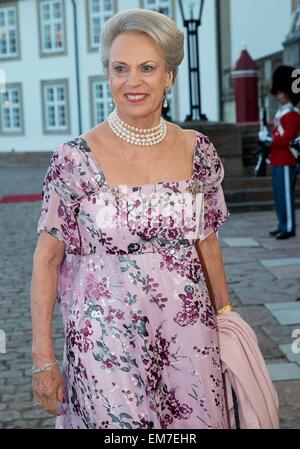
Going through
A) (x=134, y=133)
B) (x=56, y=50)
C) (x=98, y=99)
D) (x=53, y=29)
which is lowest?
(x=134, y=133)

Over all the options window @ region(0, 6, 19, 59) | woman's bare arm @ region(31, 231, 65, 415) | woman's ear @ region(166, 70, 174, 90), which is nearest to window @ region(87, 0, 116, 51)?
window @ region(0, 6, 19, 59)

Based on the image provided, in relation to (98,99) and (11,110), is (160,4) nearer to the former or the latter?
(98,99)

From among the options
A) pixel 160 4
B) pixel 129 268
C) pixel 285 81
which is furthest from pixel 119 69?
pixel 160 4

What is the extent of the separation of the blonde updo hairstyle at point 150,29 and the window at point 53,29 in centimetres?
3154

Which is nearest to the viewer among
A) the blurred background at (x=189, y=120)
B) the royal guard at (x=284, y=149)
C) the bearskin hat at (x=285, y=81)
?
the blurred background at (x=189, y=120)

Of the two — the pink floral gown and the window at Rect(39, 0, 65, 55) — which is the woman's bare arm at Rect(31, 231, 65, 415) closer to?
the pink floral gown

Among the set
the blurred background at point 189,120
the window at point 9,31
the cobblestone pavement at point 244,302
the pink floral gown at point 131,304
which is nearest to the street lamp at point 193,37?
the blurred background at point 189,120

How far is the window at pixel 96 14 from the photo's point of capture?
31984mm

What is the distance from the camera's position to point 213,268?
8.87ft

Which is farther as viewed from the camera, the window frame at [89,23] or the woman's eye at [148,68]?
the window frame at [89,23]

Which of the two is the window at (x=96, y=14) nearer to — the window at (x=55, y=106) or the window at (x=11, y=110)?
the window at (x=55, y=106)

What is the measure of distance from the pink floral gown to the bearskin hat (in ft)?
23.5

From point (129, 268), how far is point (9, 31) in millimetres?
34524

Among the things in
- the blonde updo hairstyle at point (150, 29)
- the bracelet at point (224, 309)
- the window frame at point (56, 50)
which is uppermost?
the window frame at point (56, 50)
